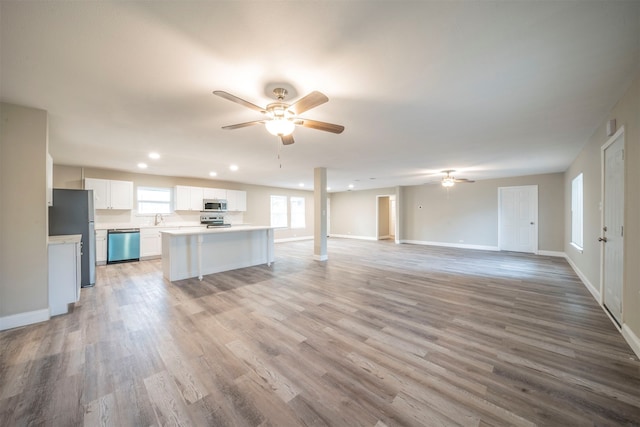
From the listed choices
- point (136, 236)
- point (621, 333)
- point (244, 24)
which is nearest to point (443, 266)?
point (621, 333)

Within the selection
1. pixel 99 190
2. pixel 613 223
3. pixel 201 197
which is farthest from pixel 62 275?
pixel 613 223

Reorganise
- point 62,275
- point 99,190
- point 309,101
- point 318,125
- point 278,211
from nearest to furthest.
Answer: point 309,101 → point 318,125 → point 62,275 → point 99,190 → point 278,211

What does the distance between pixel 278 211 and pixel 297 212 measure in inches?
41.8

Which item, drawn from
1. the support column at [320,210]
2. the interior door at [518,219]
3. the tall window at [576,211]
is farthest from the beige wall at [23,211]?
the interior door at [518,219]

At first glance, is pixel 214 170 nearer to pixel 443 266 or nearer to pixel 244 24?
pixel 244 24

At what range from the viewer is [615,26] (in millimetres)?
1506

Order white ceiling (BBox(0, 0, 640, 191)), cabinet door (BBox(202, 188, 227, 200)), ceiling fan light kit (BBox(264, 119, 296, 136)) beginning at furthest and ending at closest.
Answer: cabinet door (BBox(202, 188, 227, 200)), ceiling fan light kit (BBox(264, 119, 296, 136)), white ceiling (BBox(0, 0, 640, 191))

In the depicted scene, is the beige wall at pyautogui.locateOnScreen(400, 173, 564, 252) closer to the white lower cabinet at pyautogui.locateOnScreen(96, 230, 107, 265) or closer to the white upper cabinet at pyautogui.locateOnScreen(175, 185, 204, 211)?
the white upper cabinet at pyautogui.locateOnScreen(175, 185, 204, 211)

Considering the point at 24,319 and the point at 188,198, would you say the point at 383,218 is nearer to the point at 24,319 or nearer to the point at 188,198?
the point at 188,198

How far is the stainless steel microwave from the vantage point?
7.46m

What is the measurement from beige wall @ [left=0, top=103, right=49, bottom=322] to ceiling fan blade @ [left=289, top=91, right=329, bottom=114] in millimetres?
2990

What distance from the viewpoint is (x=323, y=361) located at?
199 centimetres

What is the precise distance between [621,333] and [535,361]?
1.32m

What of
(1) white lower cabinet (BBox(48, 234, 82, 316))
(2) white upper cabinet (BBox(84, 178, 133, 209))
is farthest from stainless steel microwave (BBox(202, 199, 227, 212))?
(1) white lower cabinet (BBox(48, 234, 82, 316))
